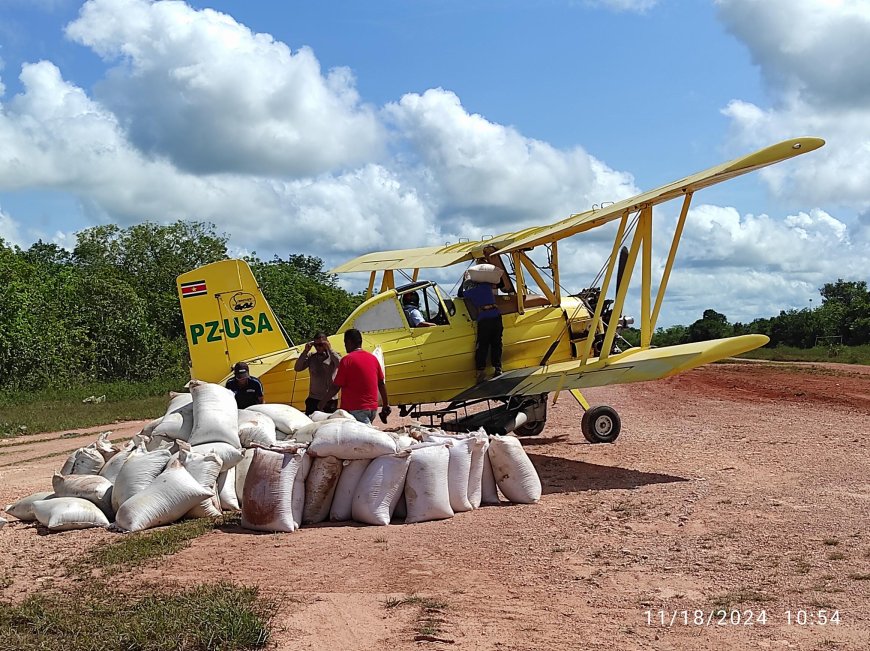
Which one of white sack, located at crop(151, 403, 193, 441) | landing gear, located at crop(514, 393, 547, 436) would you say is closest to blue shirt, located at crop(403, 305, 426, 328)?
landing gear, located at crop(514, 393, 547, 436)

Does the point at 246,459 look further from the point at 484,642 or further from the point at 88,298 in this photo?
the point at 88,298

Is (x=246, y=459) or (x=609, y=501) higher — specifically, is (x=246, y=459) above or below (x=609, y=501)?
above

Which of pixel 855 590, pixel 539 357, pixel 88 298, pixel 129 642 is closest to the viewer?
pixel 129 642

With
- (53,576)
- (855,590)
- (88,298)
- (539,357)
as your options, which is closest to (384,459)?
(53,576)

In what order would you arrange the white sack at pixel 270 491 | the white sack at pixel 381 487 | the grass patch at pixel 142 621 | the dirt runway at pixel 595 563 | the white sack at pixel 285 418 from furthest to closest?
1. the white sack at pixel 285 418
2. the white sack at pixel 381 487
3. the white sack at pixel 270 491
4. the dirt runway at pixel 595 563
5. the grass patch at pixel 142 621

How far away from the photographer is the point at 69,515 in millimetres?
8227

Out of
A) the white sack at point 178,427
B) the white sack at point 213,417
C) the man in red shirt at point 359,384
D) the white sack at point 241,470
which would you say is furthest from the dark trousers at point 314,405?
the white sack at point 241,470

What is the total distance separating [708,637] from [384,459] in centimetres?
390

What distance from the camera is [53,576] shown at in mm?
6574

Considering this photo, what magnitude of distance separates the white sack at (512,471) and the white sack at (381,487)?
3.38 feet

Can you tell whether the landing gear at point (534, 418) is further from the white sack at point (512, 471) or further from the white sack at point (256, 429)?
the white sack at point (256, 429)

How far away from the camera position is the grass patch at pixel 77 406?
21.2m

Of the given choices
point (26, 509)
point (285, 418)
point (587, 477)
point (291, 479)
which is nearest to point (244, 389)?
point (285, 418)

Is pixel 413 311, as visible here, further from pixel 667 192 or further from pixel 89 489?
pixel 89 489
